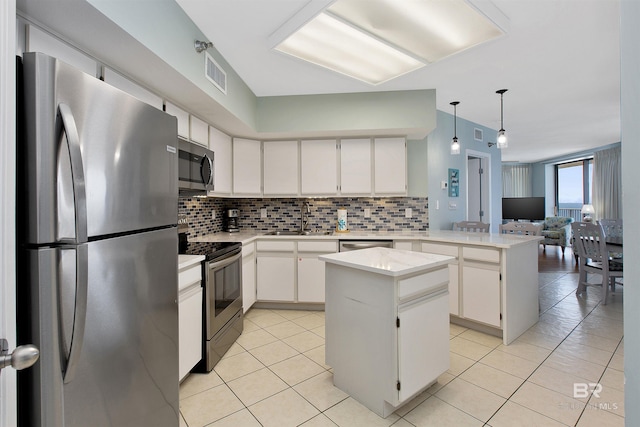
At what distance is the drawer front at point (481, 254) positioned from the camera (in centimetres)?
269

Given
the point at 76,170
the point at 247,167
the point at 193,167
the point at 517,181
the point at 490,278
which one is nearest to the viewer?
the point at 76,170

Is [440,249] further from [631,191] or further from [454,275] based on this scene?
[631,191]

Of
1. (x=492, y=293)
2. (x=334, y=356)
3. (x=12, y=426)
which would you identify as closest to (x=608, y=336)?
(x=492, y=293)

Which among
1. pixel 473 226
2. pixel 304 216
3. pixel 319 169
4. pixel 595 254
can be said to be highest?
pixel 319 169

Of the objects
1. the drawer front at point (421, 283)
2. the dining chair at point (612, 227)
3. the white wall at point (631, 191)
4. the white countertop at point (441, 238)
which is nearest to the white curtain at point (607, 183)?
the dining chair at point (612, 227)

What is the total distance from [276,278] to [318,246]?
0.61 m

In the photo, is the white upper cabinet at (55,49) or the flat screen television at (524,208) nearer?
the white upper cabinet at (55,49)

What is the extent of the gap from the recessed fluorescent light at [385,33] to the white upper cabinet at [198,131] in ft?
3.35

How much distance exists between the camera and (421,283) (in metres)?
1.77

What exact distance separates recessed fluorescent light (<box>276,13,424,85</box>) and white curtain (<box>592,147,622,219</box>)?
6.53m

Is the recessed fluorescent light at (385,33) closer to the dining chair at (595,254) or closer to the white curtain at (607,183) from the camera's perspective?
the dining chair at (595,254)

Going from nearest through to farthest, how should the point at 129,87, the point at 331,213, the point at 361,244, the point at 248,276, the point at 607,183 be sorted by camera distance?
the point at 129,87
the point at 248,276
the point at 361,244
the point at 331,213
the point at 607,183

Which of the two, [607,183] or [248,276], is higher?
[607,183]

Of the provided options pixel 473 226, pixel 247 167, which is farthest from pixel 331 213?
pixel 473 226
